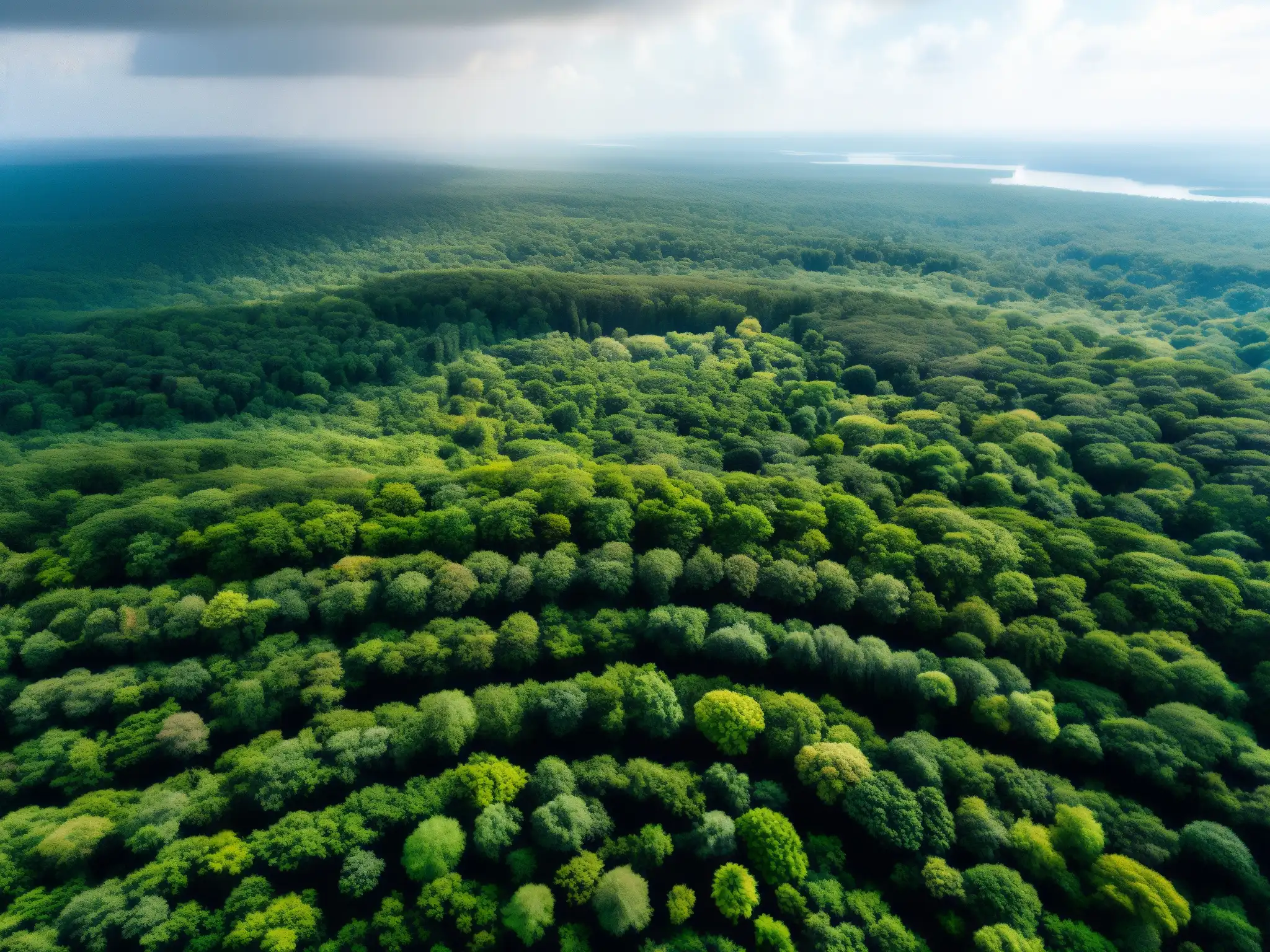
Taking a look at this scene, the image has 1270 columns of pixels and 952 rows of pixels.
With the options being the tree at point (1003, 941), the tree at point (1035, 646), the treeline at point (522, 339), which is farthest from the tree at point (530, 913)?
the treeline at point (522, 339)

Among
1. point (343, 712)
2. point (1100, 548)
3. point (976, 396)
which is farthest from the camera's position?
point (976, 396)

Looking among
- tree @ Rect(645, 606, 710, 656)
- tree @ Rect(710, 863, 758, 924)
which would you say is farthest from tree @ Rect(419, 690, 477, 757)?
tree @ Rect(710, 863, 758, 924)

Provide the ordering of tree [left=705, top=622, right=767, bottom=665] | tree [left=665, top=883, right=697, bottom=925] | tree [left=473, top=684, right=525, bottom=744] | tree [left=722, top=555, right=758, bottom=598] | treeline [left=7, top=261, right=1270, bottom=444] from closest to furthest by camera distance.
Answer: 1. tree [left=665, top=883, right=697, bottom=925]
2. tree [left=473, top=684, right=525, bottom=744]
3. tree [left=705, top=622, right=767, bottom=665]
4. tree [left=722, top=555, right=758, bottom=598]
5. treeline [left=7, top=261, right=1270, bottom=444]

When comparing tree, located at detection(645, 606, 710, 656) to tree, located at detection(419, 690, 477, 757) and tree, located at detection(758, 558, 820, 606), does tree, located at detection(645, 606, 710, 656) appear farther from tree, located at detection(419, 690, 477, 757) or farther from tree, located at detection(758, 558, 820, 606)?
tree, located at detection(419, 690, 477, 757)

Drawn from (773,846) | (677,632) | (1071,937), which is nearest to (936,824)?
(1071,937)

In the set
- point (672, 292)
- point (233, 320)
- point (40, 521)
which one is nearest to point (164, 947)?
point (40, 521)

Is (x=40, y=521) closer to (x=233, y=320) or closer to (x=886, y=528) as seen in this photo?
(x=233, y=320)
